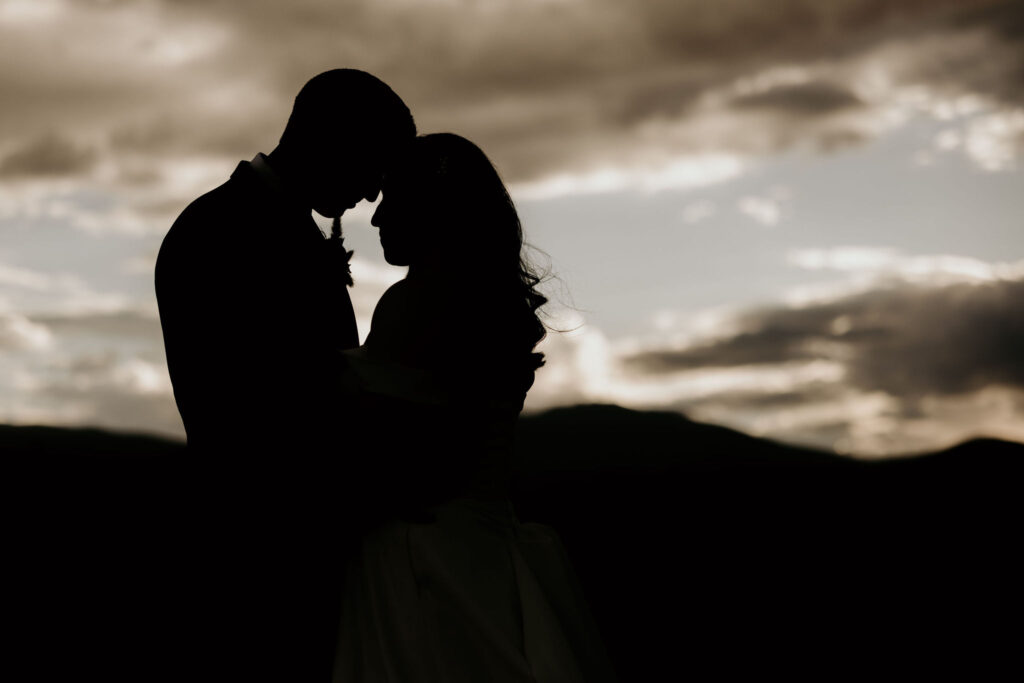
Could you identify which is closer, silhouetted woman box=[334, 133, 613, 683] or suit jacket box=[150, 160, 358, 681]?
silhouetted woman box=[334, 133, 613, 683]

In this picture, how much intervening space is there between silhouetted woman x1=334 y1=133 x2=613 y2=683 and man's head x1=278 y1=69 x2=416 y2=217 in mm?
785

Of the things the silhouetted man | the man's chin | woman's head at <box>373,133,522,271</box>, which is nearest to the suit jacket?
the silhouetted man

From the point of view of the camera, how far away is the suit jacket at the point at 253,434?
12.6ft

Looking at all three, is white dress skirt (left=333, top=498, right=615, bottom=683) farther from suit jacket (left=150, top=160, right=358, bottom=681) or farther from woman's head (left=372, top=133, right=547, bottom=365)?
woman's head (left=372, top=133, right=547, bottom=365)

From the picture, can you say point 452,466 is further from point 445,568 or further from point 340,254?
point 340,254

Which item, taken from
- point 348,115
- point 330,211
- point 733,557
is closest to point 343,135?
point 348,115

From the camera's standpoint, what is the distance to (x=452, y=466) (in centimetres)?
365

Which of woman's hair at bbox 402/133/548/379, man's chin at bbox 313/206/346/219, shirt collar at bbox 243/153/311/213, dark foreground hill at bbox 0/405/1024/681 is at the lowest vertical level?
dark foreground hill at bbox 0/405/1024/681

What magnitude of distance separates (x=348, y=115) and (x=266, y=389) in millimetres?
1358

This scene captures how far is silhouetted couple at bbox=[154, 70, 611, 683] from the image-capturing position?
11.5ft

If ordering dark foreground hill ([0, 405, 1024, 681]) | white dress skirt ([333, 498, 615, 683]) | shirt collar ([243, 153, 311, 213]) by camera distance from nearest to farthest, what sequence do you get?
white dress skirt ([333, 498, 615, 683]) < shirt collar ([243, 153, 311, 213]) < dark foreground hill ([0, 405, 1024, 681])

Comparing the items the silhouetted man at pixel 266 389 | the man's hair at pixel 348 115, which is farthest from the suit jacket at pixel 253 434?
the man's hair at pixel 348 115

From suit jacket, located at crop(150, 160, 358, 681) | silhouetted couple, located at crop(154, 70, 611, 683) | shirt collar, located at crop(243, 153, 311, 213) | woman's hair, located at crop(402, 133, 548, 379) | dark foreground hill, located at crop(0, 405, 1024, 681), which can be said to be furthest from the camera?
dark foreground hill, located at crop(0, 405, 1024, 681)

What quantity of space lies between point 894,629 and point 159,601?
5.66m
